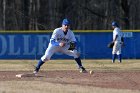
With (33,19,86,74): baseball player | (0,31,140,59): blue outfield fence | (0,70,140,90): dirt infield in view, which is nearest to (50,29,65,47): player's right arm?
(33,19,86,74): baseball player

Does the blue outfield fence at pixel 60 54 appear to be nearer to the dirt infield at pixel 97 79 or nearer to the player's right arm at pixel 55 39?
the player's right arm at pixel 55 39

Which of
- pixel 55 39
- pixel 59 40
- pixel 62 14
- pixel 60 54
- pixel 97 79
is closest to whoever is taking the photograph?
pixel 97 79

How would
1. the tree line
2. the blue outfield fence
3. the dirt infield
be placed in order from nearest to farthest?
the dirt infield < the blue outfield fence < the tree line

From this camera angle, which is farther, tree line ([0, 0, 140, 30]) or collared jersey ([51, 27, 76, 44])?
tree line ([0, 0, 140, 30])

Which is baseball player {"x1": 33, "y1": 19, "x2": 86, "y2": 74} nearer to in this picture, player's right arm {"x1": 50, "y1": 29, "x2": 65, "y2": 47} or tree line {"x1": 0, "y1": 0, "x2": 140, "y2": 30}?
player's right arm {"x1": 50, "y1": 29, "x2": 65, "y2": 47}

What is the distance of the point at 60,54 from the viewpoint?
1069 inches

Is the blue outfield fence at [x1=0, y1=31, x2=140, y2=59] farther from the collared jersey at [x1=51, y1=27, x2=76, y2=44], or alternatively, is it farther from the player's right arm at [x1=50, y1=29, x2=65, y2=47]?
the player's right arm at [x1=50, y1=29, x2=65, y2=47]

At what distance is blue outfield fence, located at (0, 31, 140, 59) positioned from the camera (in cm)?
2711

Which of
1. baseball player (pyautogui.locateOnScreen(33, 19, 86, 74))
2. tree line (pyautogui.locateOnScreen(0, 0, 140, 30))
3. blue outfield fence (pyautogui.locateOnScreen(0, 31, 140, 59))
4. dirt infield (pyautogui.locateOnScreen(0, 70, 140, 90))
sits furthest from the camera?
tree line (pyautogui.locateOnScreen(0, 0, 140, 30))

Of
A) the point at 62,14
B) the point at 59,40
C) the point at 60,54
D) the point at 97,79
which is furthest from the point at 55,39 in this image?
the point at 62,14

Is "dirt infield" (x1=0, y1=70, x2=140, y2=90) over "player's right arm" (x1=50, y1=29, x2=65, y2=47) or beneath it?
beneath

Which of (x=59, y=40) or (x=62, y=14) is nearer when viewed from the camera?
(x=59, y=40)

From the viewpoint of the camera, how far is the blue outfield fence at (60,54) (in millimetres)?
27109

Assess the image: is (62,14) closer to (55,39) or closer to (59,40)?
(59,40)
